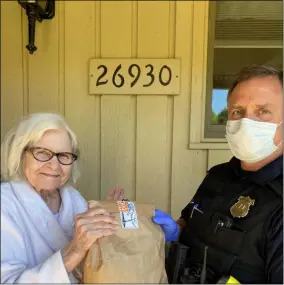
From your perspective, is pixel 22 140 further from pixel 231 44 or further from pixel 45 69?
pixel 231 44

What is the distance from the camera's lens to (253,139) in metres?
1.07

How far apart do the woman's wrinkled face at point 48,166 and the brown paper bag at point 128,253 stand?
0.19 metres

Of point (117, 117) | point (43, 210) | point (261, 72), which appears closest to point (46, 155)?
point (43, 210)

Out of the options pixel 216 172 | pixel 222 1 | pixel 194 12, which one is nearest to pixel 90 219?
pixel 216 172

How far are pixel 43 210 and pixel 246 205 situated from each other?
1.91ft

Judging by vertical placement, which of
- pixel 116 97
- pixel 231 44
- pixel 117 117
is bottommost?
pixel 117 117

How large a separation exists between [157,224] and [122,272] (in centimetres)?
17

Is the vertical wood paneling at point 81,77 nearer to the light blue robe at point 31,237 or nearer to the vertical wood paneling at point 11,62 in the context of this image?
the vertical wood paneling at point 11,62

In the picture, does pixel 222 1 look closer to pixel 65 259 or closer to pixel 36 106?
pixel 36 106

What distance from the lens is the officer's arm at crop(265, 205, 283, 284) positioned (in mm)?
879

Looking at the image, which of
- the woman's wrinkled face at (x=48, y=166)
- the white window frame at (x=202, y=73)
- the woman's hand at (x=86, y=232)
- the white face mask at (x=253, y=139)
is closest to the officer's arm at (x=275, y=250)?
the white face mask at (x=253, y=139)

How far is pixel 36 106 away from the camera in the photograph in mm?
1988

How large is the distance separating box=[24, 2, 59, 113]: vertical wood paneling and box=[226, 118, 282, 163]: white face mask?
121cm

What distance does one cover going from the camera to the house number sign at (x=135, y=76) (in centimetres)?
193
